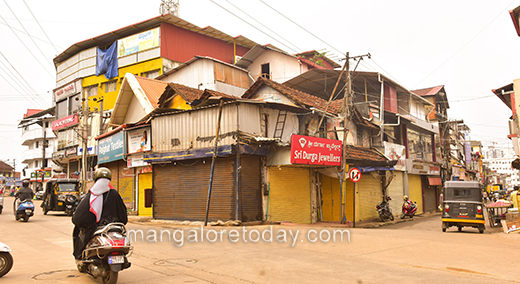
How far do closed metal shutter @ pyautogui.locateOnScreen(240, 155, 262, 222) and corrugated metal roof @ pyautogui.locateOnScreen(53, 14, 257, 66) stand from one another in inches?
1134

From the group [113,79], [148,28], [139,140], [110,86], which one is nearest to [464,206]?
[139,140]

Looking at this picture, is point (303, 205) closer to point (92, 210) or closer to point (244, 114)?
point (244, 114)

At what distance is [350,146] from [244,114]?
905cm

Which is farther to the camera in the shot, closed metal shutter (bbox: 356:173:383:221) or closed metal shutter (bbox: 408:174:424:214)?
closed metal shutter (bbox: 408:174:424:214)

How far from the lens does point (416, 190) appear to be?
3406 cm

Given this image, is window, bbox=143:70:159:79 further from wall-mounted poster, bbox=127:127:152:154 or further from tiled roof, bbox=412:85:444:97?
tiled roof, bbox=412:85:444:97

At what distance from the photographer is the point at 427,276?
7199mm

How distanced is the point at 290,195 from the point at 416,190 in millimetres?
19235

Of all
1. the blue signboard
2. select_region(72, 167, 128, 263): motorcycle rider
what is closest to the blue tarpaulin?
the blue signboard

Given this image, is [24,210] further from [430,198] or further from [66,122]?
[430,198]

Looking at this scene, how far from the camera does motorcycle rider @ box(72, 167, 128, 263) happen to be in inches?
243

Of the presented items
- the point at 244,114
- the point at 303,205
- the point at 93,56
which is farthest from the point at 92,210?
the point at 93,56
